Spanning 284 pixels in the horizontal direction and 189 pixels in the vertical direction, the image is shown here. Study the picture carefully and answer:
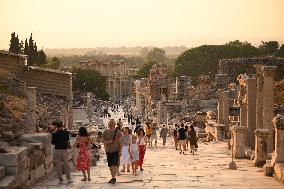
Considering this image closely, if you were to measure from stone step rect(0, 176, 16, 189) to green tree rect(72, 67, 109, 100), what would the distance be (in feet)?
313

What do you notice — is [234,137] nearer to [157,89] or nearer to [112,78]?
[157,89]

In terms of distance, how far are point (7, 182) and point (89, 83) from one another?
314ft

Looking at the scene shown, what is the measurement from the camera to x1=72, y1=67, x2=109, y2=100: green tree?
105m

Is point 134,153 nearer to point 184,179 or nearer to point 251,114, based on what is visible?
point 184,179

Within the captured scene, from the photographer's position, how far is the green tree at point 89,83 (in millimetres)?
104562

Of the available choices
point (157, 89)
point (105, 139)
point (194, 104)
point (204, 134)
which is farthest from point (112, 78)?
point (105, 139)

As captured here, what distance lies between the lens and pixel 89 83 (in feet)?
342

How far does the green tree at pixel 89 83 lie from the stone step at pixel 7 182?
95.4 meters

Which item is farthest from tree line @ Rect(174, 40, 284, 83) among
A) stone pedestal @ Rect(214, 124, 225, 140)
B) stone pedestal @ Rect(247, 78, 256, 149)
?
stone pedestal @ Rect(247, 78, 256, 149)

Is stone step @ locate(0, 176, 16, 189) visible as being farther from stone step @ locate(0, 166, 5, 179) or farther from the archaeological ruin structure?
the archaeological ruin structure

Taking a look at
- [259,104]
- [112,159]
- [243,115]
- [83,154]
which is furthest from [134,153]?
[243,115]

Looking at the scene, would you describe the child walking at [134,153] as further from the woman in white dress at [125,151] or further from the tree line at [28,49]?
the tree line at [28,49]

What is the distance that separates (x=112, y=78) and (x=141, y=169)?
143158 millimetres

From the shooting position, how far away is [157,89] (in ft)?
247
